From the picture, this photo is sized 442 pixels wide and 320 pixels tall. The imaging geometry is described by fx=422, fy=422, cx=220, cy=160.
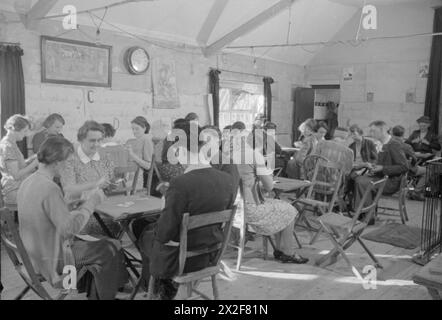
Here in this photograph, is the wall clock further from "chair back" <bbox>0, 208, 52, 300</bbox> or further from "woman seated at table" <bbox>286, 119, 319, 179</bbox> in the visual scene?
"chair back" <bbox>0, 208, 52, 300</bbox>

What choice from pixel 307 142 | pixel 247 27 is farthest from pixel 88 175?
pixel 247 27

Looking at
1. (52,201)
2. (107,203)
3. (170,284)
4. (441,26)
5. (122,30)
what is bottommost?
(170,284)

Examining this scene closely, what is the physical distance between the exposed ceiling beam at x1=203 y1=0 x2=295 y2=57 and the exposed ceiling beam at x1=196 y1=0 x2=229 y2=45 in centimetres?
20

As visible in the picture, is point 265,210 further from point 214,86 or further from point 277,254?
point 214,86

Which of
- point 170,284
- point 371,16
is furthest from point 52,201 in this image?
point 371,16

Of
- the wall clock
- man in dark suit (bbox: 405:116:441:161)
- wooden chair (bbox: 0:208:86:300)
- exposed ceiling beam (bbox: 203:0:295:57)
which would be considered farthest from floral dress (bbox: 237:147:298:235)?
man in dark suit (bbox: 405:116:441:161)

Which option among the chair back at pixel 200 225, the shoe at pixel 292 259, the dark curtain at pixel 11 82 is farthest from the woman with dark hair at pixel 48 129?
the chair back at pixel 200 225

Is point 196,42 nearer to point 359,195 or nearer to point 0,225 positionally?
point 359,195

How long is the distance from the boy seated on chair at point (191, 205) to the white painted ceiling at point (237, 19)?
132 inches

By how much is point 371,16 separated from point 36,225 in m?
8.41

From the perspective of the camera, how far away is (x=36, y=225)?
2268mm

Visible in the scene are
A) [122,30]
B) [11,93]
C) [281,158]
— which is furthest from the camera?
[281,158]

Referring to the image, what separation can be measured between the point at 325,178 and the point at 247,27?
3564mm

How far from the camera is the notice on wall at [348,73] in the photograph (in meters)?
9.85
